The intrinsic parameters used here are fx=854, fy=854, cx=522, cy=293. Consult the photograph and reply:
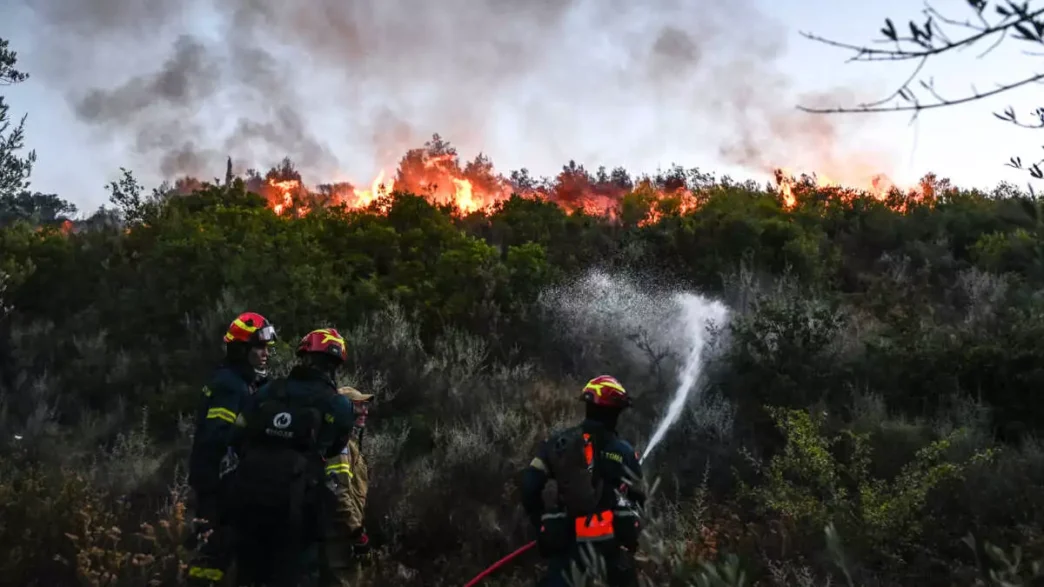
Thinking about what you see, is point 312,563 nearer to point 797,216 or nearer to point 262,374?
point 262,374

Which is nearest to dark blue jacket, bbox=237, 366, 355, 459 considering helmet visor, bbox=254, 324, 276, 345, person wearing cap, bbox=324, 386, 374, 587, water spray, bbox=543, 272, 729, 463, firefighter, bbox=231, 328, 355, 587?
firefighter, bbox=231, 328, 355, 587

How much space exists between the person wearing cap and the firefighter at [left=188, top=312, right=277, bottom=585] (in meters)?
0.69

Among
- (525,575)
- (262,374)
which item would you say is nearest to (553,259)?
(525,575)

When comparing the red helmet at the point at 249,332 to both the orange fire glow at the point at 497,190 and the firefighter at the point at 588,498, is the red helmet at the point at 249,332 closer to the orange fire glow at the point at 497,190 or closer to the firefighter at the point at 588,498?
the firefighter at the point at 588,498

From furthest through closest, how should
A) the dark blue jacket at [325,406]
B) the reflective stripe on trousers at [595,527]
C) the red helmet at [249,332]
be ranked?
the red helmet at [249,332] → the dark blue jacket at [325,406] → the reflective stripe on trousers at [595,527]

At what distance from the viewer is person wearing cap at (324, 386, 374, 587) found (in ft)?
20.6

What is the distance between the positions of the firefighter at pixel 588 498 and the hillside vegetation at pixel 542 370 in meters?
0.47

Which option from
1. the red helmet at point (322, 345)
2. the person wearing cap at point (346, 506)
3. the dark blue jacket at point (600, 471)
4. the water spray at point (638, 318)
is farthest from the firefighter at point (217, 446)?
the water spray at point (638, 318)

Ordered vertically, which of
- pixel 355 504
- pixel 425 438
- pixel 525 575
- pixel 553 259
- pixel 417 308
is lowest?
pixel 525 575

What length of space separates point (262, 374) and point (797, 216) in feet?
43.3

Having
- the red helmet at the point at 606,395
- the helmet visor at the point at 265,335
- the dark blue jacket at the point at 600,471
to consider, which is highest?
the helmet visor at the point at 265,335

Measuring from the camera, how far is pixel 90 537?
6527 millimetres

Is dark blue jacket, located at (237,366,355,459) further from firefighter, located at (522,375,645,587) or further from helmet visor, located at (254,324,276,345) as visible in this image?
firefighter, located at (522,375,645,587)

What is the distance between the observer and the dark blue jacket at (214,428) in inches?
232
